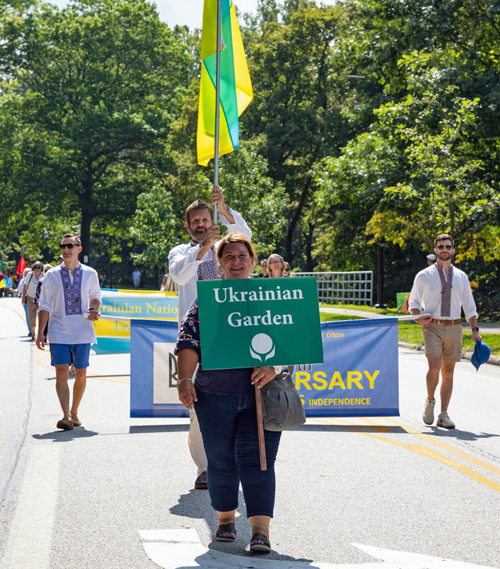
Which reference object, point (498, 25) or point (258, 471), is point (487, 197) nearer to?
point (498, 25)

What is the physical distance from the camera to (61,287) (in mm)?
8188

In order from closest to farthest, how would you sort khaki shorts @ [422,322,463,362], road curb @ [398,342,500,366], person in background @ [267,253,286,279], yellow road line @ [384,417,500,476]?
yellow road line @ [384,417,500,476] < khaki shorts @ [422,322,463,362] < person in background @ [267,253,286,279] < road curb @ [398,342,500,366]

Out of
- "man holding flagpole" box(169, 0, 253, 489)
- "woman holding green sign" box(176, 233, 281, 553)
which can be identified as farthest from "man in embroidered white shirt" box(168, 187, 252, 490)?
"woman holding green sign" box(176, 233, 281, 553)

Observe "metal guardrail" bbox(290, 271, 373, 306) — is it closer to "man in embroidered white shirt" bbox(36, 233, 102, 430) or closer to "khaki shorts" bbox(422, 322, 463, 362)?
"khaki shorts" bbox(422, 322, 463, 362)

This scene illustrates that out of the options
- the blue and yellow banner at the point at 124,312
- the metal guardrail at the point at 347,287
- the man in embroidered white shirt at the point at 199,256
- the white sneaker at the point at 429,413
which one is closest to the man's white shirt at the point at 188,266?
the man in embroidered white shirt at the point at 199,256

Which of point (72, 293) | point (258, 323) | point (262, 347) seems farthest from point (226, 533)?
point (72, 293)

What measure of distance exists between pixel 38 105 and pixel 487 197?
39117mm

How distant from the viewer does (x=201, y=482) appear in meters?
5.89

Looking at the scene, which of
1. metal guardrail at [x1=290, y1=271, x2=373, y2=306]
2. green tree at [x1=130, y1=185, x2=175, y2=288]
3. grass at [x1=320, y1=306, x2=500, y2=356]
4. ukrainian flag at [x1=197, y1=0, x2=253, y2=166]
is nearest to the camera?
ukrainian flag at [x1=197, y1=0, x2=253, y2=166]

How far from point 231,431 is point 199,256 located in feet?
5.31

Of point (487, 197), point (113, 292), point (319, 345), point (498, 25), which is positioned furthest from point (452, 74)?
point (319, 345)

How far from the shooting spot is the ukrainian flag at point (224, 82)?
24.1 ft

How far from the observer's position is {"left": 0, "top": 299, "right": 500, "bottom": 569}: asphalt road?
4379mm

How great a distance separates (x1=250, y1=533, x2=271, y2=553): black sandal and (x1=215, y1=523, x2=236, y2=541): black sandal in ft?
0.82
